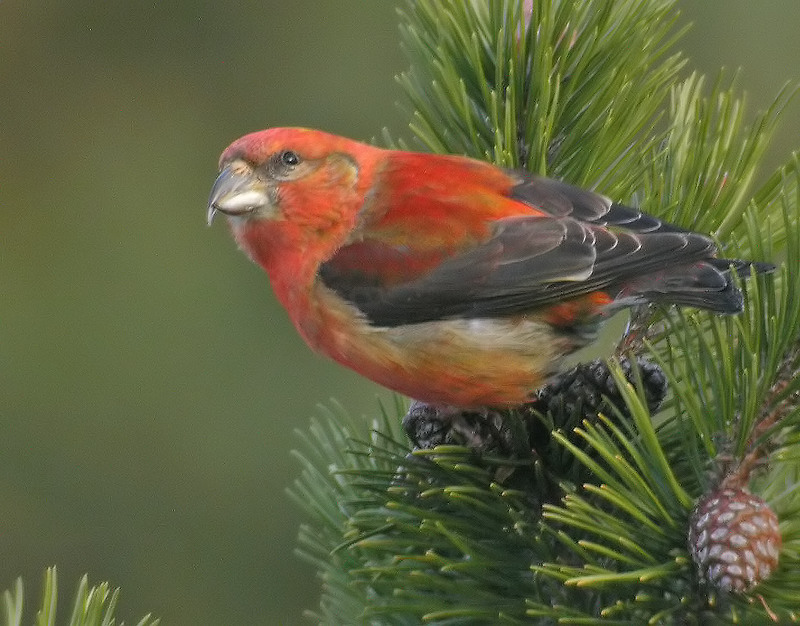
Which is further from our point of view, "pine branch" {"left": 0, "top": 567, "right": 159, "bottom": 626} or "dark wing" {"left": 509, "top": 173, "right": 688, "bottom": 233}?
Answer: "dark wing" {"left": 509, "top": 173, "right": 688, "bottom": 233}

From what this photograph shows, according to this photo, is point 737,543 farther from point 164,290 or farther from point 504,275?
point 164,290

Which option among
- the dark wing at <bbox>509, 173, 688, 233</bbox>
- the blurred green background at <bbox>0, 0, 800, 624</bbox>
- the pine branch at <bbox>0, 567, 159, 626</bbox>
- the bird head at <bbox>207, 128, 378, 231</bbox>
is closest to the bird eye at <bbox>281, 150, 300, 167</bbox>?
the bird head at <bbox>207, 128, 378, 231</bbox>

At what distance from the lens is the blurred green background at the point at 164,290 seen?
2332 mm

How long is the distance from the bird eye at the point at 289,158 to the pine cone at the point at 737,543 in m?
1.06

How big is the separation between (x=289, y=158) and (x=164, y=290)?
815mm

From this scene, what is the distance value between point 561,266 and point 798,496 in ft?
1.89

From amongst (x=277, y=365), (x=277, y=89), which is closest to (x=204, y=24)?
(x=277, y=89)

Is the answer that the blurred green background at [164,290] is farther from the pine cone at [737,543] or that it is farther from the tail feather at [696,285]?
the pine cone at [737,543]

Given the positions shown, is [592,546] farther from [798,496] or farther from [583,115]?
[583,115]

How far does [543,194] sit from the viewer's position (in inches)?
59.7

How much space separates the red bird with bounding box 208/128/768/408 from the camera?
1.47 m

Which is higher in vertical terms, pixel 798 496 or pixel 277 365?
pixel 277 365

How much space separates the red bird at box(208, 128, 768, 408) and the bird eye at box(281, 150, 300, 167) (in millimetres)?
31

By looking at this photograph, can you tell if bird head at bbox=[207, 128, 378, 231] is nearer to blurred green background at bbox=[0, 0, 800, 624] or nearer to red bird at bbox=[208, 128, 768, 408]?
red bird at bbox=[208, 128, 768, 408]
